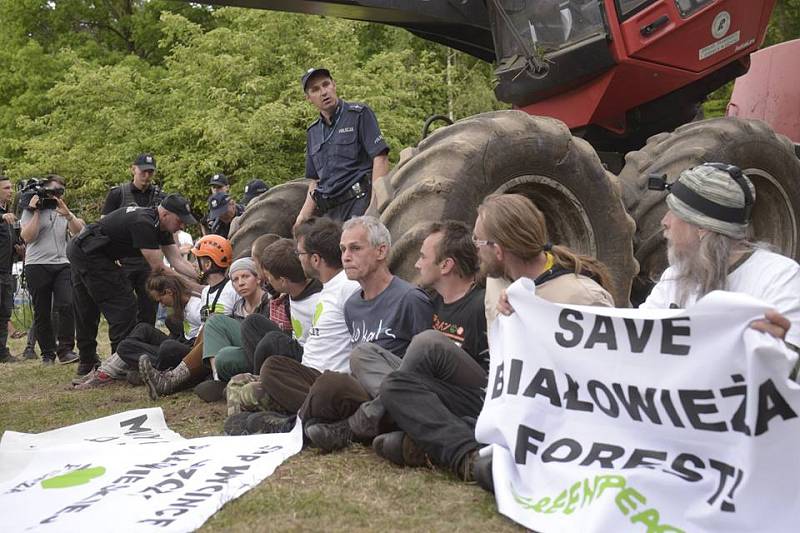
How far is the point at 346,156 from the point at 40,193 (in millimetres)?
4319

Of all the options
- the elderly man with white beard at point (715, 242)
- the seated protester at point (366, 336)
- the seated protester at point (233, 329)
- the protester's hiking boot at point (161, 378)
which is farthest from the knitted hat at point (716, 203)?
the protester's hiking boot at point (161, 378)

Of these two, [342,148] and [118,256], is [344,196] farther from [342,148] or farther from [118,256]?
[118,256]

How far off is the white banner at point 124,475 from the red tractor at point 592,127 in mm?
1399

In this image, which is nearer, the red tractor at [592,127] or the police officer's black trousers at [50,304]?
the red tractor at [592,127]

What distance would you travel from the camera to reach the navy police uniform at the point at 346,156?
677cm

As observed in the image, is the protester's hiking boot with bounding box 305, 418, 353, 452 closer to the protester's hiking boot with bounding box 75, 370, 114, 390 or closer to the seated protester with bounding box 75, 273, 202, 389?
the seated protester with bounding box 75, 273, 202, 389

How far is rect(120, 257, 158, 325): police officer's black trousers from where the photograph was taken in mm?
8719

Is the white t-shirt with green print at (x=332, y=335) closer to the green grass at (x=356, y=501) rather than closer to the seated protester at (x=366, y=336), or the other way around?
the seated protester at (x=366, y=336)

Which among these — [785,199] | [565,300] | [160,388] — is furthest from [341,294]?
[785,199]

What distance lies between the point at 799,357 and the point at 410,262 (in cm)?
245

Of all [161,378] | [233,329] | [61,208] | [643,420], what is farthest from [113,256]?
[643,420]

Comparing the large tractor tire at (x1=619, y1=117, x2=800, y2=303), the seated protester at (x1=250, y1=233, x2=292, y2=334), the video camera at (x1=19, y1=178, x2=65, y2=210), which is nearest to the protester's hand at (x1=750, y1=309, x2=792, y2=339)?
the large tractor tire at (x1=619, y1=117, x2=800, y2=303)

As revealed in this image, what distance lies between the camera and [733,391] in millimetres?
3377

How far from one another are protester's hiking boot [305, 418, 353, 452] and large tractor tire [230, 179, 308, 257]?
3.42m
